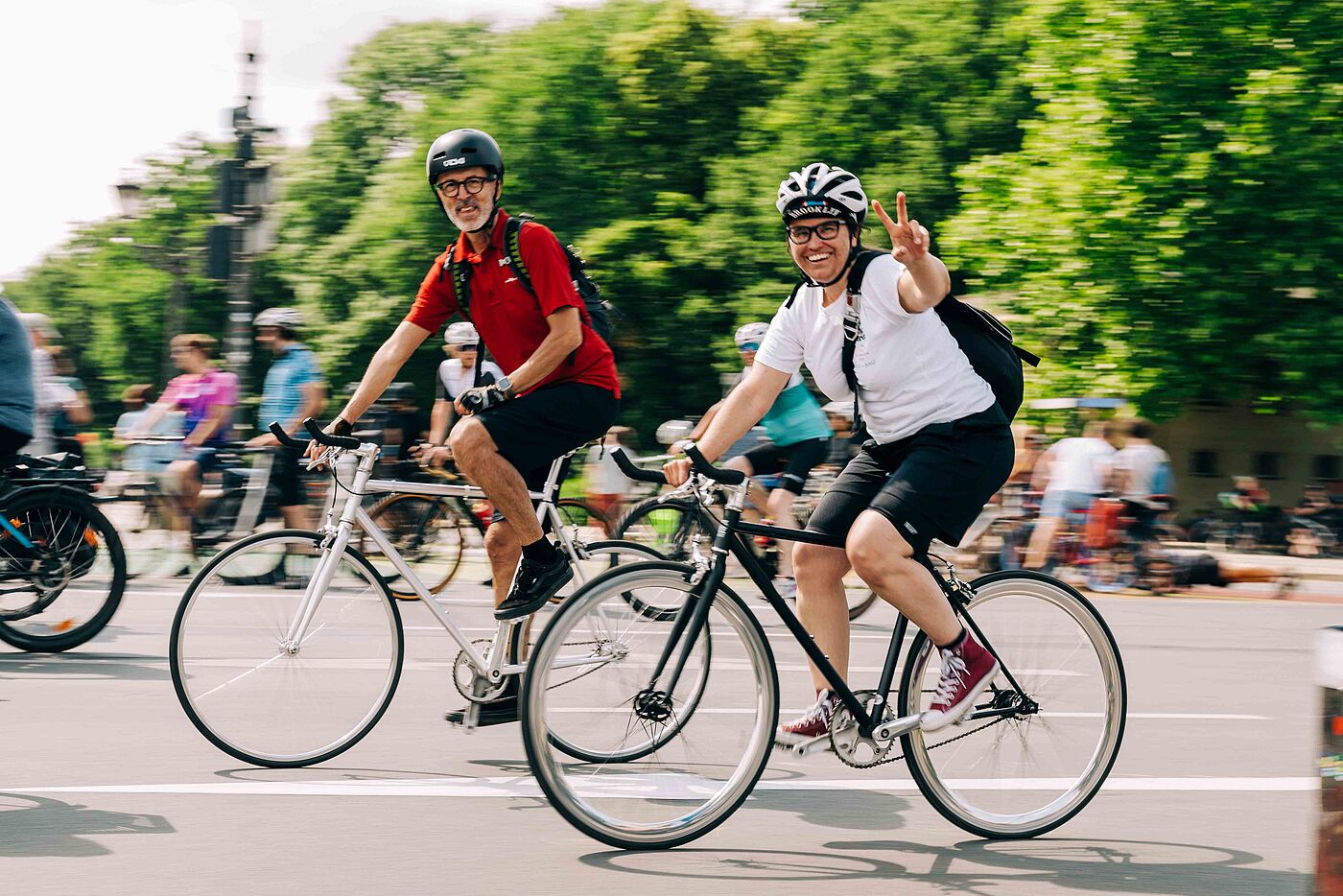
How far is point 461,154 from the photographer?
5.06 m

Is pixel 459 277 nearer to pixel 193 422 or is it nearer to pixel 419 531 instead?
pixel 419 531

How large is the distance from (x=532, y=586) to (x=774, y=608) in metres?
1.12

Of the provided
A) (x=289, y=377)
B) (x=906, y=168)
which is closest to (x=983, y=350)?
(x=289, y=377)

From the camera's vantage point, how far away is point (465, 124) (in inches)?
1314

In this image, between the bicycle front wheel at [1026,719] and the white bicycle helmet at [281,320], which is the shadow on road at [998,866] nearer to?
the bicycle front wheel at [1026,719]

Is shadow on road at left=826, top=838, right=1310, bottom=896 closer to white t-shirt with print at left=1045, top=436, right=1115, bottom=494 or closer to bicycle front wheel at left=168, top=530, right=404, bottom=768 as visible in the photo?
bicycle front wheel at left=168, top=530, right=404, bottom=768

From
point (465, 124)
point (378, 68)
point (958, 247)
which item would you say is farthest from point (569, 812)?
point (378, 68)

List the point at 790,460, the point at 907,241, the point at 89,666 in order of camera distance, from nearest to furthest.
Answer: the point at 907,241, the point at 89,666, the point at 790,460

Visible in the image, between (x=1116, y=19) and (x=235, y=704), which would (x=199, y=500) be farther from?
(x=1116, y=19)

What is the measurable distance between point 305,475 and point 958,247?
637 inches

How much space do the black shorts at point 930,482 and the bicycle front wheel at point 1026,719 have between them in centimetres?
32

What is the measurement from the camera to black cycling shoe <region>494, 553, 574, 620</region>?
5184 mm

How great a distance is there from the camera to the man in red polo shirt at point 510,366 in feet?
16.7

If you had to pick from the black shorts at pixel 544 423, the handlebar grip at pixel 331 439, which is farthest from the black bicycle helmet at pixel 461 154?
the handlebar grip at pixel 331 439
